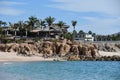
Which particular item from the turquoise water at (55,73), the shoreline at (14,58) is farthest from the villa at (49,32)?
the turquoise water at (55,73)

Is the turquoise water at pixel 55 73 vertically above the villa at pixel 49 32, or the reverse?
the villa at pixel 49 32

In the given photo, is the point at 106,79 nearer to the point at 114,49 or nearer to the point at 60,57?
the point at 60,57

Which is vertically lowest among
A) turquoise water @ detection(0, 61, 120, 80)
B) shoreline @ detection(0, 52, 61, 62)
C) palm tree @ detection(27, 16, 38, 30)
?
turquoise water @ detection(0, 61, 120, 80)

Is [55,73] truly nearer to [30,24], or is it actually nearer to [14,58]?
[14,58]

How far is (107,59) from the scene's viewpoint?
3265 inches

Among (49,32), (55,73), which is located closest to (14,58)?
(49,32)

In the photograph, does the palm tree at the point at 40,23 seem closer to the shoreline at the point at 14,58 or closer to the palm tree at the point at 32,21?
the palm tree at the point at 32,21

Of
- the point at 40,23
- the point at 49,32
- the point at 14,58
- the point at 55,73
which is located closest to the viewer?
the point at 55,73

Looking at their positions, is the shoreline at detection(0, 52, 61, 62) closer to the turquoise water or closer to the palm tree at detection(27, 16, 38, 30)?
the turquoise water

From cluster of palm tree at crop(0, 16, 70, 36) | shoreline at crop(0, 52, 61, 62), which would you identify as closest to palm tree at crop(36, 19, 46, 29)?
cluster of palm tree at crop(0, 16, 70, 36)

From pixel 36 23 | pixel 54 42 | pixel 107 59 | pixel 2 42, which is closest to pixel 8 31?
pixel 36 23

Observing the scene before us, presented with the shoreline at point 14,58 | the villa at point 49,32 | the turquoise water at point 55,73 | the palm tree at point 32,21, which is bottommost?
the turquoise water at point 55,73

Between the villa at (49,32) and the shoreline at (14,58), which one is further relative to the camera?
the villa at (49,32)

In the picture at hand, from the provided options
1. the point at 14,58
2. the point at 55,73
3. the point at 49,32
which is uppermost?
the point at 49,32
